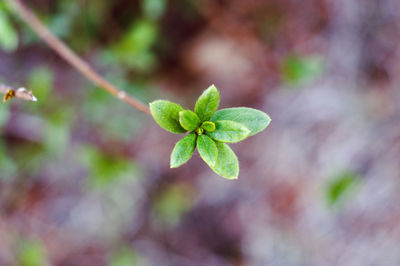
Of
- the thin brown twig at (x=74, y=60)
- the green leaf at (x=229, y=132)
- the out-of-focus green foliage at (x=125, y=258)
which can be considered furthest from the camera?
the out-of-focus green foliage at (x=125, y=258)

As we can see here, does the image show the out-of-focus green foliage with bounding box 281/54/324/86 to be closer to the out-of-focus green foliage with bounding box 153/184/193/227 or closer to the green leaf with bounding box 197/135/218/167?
the out-of-focus green foliage with bounding box 153/184/193/227

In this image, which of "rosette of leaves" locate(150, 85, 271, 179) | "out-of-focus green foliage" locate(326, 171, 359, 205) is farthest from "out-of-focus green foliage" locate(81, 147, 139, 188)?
"rosette of leaves" locate(150, 85, 271, 179)

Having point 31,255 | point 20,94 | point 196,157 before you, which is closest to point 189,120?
point 20,94

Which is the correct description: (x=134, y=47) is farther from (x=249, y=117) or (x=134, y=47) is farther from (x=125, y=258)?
(x=125, y=258)

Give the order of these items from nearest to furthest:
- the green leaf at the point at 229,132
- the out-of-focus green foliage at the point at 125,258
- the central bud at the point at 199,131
Answer: the green leaf at the point at 229,132 → the central bud at the point at 199,131 → the out-of-focus green foliage at the point at 125,258

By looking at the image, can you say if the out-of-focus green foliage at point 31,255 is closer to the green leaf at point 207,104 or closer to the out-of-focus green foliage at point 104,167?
the out-of-focus green foliage at point 104,167

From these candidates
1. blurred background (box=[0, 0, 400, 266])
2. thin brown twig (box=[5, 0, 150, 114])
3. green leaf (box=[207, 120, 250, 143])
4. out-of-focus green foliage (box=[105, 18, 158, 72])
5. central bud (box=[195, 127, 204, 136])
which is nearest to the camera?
green leaf (box=[207, 120, 250, 143])

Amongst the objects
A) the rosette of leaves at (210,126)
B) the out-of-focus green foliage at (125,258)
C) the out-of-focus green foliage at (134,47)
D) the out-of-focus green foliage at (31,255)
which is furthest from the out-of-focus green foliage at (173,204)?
the rosette of leaves at (210,126)
